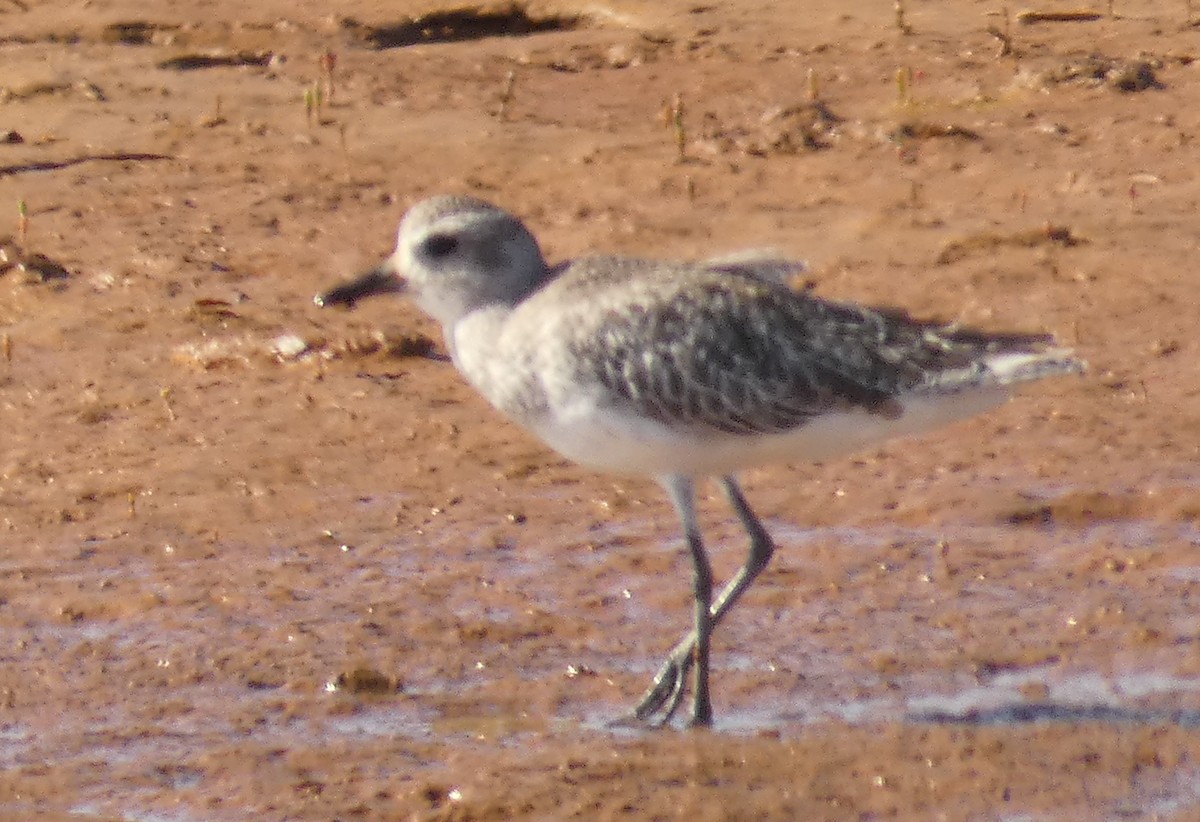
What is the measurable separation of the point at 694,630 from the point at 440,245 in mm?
1245

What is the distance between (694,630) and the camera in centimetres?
664

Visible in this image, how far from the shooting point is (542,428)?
21.1 ft

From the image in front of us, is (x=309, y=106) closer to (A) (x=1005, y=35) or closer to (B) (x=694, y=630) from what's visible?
(A) (x=1005, y=35)

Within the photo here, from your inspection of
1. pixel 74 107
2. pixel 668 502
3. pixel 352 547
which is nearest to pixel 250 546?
pixel 352 547

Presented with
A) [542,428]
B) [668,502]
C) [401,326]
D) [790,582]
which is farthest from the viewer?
[401,326]

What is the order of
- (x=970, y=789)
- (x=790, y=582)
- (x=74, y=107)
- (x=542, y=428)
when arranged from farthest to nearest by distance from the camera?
(x=74, y=107)
(x=790, y=582)
(x=542, y=428)
(x=970, y=789)

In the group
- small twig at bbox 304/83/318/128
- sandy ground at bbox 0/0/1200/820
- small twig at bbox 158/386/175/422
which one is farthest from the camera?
small twig at bbox 304/83/318/128

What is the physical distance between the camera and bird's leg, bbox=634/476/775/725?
654cm

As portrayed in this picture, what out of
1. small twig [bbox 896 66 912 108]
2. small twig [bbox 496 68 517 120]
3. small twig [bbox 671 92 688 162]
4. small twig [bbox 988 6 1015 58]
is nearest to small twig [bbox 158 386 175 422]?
small twig [bbox 671 92 688 162]

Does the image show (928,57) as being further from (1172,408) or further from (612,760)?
(612,760)

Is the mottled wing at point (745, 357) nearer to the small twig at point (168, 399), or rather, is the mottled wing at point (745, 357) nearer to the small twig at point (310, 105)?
the small twig at point (168, 399)

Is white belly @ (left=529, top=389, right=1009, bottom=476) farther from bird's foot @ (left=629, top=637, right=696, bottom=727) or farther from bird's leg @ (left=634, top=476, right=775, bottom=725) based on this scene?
bird's foot @ (left=629, top=637, right=696, bottom=727)

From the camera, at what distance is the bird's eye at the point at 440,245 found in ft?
21.9

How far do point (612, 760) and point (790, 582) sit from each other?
1.38 meters
